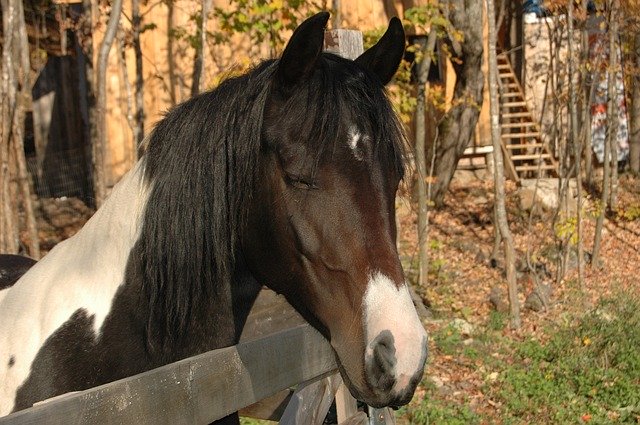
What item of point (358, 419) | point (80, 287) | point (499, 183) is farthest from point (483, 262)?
point (80, 287)

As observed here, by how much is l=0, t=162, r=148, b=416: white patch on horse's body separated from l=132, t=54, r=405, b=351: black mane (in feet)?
0.32

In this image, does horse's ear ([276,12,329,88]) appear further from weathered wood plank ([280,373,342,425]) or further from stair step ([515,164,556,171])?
stair step ([515,164,556,171])

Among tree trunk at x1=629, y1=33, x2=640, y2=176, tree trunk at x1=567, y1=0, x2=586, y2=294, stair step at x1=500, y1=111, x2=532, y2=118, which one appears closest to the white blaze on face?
tree trunk at x1=567, y1=0, x2=586, y2=294

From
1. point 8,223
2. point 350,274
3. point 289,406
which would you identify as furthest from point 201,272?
point 8,223

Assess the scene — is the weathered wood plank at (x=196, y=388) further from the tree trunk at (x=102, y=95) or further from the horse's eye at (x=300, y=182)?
the tree trunk at (x=102, y=95)

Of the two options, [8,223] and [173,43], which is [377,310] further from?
[173,43]

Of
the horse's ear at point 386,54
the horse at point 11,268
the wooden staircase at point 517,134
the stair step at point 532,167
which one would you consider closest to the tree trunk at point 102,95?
the horse at point 11,268

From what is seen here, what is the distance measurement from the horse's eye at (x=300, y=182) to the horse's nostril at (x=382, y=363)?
1.50ft

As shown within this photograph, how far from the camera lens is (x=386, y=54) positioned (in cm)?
259

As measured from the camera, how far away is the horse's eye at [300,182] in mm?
2207

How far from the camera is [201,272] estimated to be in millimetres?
2359

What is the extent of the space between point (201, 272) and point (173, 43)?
12367 millimetres

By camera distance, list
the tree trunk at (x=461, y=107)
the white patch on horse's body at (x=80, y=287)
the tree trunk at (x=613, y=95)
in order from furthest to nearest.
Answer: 1. the tree trunk at (x=461, y=107)
2. the tree trunk at (x=613, y=95)
3. the white patch on horse's body at (x=80, y=287)

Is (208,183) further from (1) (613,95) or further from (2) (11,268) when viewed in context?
(1) (613,95)
